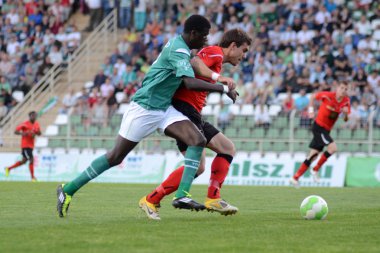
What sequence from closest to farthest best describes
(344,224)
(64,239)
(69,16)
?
1. (64,239)
2. (344,224)
3. (69,16)

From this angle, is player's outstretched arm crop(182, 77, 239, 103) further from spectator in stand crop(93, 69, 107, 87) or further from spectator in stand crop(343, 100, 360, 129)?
spectator in stand crop(93, 69, 107, 87)

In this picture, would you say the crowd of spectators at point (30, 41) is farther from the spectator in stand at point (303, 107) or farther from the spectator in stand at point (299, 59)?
the spectator in stand at point (303, 107)

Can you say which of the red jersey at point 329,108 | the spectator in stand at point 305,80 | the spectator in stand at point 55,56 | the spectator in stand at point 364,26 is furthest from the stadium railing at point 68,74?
the red jersey at point 329,108

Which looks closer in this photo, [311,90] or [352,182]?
[352,182]

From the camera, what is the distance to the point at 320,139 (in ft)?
77.0

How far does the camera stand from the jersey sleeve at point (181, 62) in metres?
10.9

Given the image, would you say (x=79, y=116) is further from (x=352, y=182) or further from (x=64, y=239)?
(x=64, y=239)

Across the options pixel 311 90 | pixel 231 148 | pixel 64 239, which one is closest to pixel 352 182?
pixel 311 90

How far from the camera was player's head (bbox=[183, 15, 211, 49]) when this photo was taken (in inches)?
440

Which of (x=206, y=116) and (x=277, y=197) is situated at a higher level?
(x=206, y=116)

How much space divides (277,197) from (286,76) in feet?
39.8

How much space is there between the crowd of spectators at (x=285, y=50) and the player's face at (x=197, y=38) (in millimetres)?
15710

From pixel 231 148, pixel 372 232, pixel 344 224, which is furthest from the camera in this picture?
pixel 231 148

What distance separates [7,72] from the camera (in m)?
36.2
